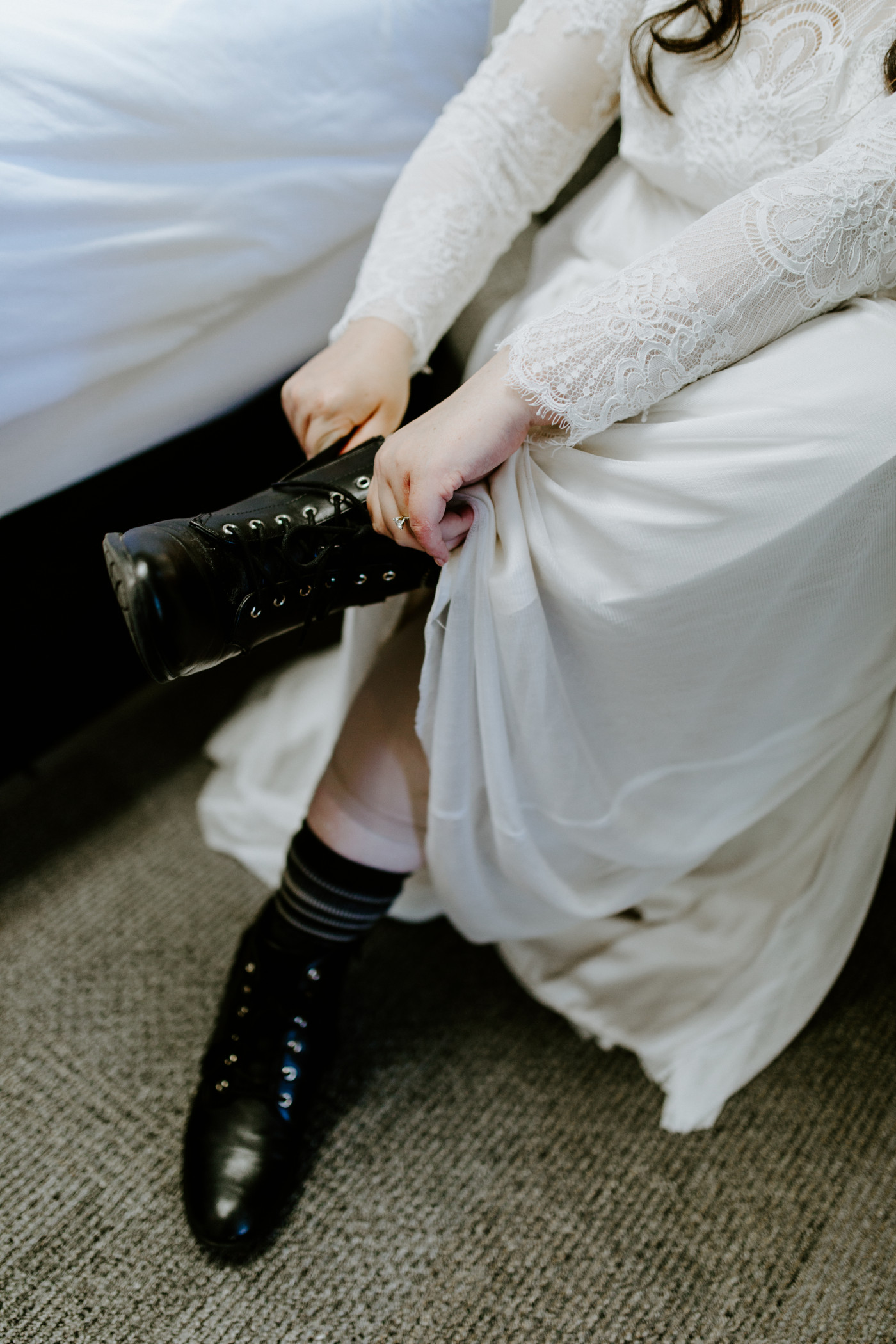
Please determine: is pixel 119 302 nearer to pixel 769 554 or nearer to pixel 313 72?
pixel 313 72

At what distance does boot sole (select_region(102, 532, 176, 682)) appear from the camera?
1.55 ft

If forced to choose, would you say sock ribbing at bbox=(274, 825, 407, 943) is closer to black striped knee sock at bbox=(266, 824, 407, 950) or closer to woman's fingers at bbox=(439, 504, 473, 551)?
black striped knee sock at bbox=(266, 824, 407, 950)

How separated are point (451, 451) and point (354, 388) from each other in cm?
15

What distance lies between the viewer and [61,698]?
2.69 feet

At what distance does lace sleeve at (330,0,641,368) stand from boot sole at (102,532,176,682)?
28cm

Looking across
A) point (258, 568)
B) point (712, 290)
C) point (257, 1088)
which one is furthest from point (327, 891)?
point (712, 290)

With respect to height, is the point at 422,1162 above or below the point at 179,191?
below

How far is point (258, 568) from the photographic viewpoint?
53 cm

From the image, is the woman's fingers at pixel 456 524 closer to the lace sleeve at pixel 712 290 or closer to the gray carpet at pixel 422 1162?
the lace sleeve at pixel 712 290

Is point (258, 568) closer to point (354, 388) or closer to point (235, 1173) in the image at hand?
point (354, 388)

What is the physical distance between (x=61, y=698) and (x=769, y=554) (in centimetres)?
64

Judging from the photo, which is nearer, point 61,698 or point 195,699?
point 61,698

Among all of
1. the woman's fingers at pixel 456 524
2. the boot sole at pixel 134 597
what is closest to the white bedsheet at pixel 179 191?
the boot sole at pixel 134 597

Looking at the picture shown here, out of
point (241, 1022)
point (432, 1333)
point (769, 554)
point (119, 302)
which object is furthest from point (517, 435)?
point (432, 1333)
